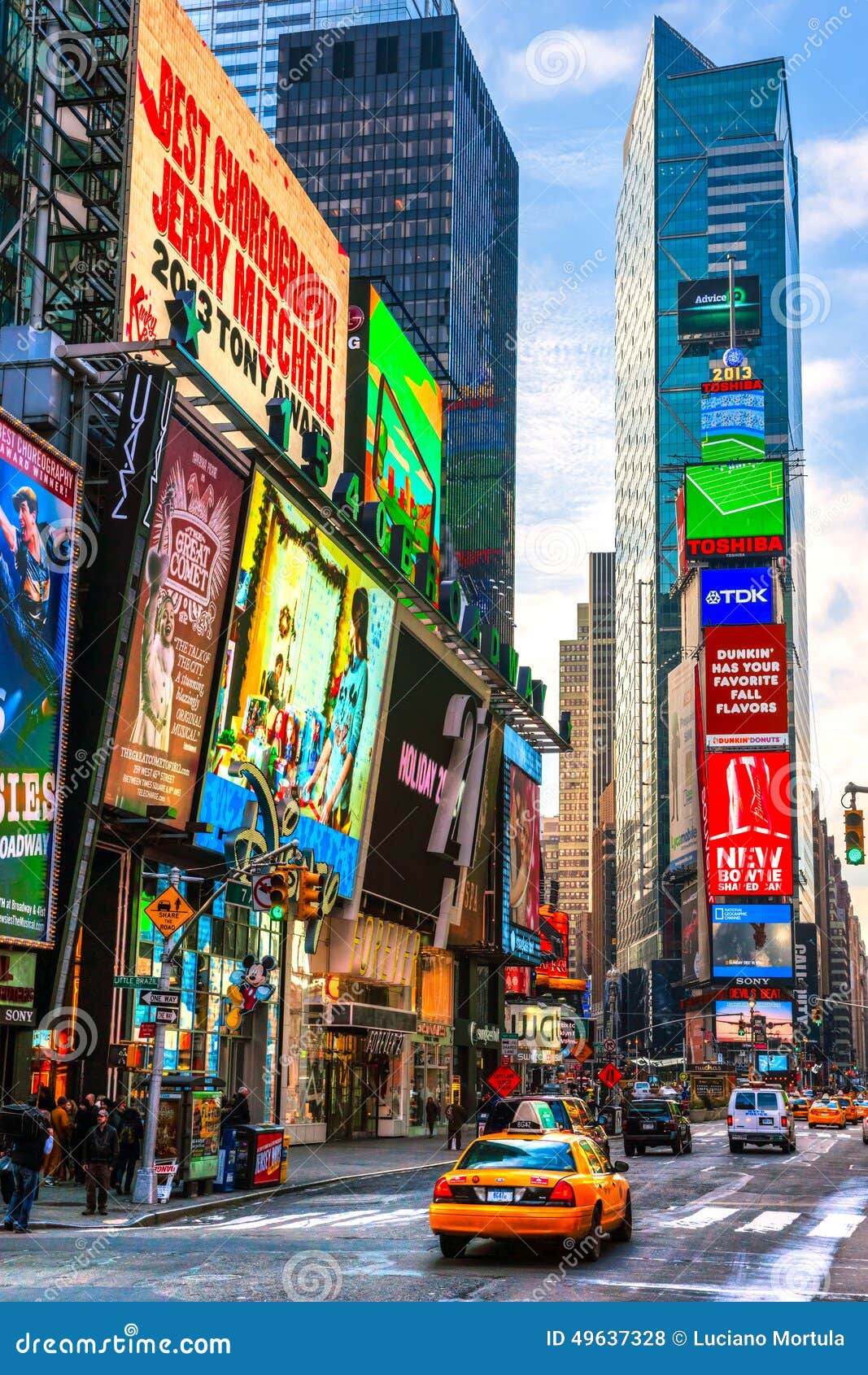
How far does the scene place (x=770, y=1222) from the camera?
76.4 feet

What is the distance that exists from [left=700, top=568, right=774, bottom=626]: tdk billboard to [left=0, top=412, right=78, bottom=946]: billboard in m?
129

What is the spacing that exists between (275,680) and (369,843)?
1221 centimetres

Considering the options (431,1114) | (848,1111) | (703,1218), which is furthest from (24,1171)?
(848,1111)

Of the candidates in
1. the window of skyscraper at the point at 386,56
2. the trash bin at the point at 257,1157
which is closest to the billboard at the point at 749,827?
the window of skyscraper at the point at 386,56

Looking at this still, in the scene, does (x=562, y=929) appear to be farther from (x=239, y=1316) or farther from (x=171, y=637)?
(x=239, y=1316)

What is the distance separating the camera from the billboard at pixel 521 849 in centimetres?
7256

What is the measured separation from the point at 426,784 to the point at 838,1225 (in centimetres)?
3616

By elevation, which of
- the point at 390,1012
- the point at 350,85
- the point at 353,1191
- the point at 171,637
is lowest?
the point at 353,1191

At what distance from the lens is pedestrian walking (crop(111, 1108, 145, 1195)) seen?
84.7 ft

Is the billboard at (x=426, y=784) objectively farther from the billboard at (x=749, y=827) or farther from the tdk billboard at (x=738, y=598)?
the tdk billboard at (x=738, y=598)

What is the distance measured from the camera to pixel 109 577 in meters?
33.0

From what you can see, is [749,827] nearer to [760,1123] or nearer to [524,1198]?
[760,1123]

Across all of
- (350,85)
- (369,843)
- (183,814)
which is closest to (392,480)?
(369,843)

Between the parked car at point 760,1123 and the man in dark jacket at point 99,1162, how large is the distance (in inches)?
1112
